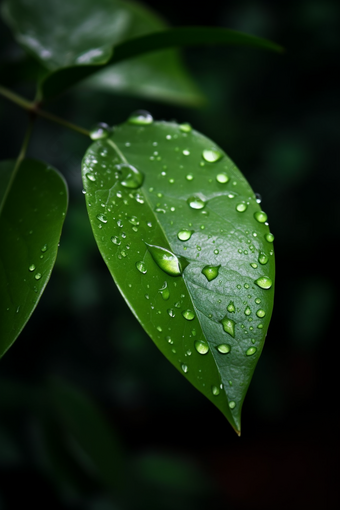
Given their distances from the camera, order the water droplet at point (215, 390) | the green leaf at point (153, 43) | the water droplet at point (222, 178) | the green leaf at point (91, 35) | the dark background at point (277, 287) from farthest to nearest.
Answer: the dark background at point (277, 287), the green leaf at point (91, 35), the green leaf at point (153, 43), the water droplet at point (222, 178), the water droplet at point (215, 390)

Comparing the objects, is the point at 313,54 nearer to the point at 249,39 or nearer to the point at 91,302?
the point at 91,302

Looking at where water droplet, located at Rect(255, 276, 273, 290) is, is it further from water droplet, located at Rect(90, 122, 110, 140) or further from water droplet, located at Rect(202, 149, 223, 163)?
water droplet, located at Rect(90, 122, 110, 140)

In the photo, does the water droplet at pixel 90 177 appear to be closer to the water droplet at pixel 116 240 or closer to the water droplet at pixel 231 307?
the water droplet at pixel 116 240

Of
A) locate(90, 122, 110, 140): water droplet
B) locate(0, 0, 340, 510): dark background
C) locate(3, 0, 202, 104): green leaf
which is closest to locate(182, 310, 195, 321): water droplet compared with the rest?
locate(90, 122, 110, 140): water droplet

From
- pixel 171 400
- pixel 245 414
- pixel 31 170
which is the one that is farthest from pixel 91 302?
pixel 31 170

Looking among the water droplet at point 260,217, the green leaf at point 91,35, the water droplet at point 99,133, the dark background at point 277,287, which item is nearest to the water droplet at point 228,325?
the water droplet at point 260,217

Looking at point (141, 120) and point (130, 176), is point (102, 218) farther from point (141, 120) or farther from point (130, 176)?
point (141, 120)
